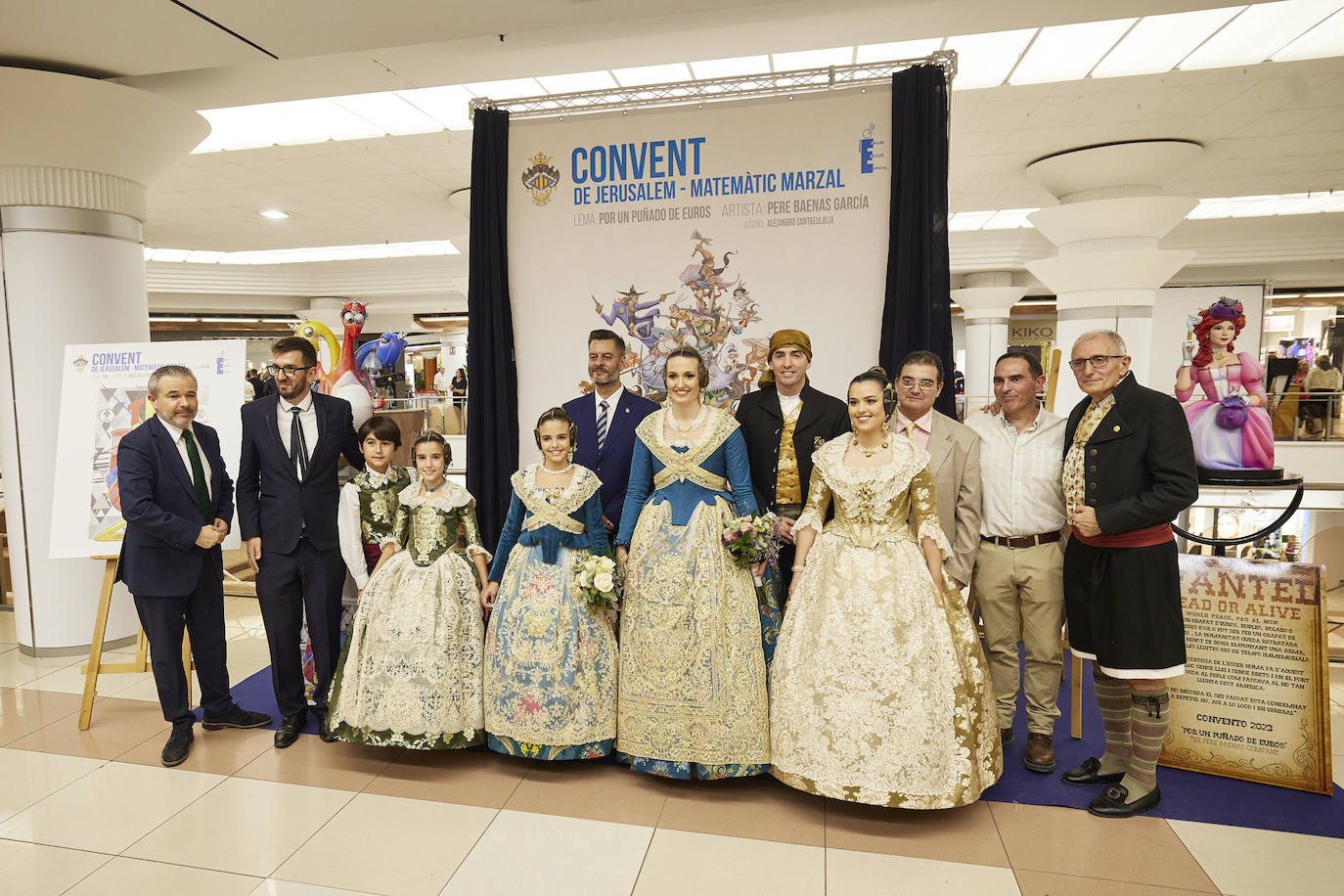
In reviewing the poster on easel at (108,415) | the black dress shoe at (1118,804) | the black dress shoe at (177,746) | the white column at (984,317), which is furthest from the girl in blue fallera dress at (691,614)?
the white column at (984,317)

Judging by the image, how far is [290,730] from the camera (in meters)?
3.68

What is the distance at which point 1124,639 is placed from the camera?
289cm

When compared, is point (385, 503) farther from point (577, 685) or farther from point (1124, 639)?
point (1124, 639)

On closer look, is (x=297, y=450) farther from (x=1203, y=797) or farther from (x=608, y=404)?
(x=1203, y=797)

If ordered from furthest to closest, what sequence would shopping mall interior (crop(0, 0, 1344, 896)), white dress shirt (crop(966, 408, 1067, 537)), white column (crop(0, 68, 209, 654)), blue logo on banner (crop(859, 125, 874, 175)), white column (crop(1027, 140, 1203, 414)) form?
white column (crop(1027, 140, 1203, 414)) < white column (crop(0, 68, 209, 654)) < blue logo on banner (crop(859, 125, 874, 175)) < white dress shirt (crop(966, 408, 1067, 537)) < shopping mall interior (crop(0, 0, 1344, 896))

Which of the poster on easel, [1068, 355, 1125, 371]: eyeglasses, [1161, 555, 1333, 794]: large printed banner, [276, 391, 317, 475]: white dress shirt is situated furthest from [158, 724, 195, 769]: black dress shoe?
[1161, 555, 1333, 794]: large printed banner

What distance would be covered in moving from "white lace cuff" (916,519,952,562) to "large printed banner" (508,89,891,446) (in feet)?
3.63

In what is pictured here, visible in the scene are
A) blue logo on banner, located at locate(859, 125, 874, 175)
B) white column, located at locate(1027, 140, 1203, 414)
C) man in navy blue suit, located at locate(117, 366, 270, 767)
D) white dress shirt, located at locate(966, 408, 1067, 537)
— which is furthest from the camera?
white column, located at locate(1027, 140, 1203, 414)

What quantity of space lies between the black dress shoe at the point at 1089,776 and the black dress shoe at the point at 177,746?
394 cm

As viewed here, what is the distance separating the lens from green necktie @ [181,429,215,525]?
11.8 feet

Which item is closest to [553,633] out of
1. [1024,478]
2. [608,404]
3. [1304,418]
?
[608,404]

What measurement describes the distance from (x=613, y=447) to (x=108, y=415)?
2824 millimetres

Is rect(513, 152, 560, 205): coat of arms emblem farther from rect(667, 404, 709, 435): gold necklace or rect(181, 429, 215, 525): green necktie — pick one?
rect(181, 429, 215, 525): green necktie

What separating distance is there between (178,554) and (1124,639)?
4132mm
